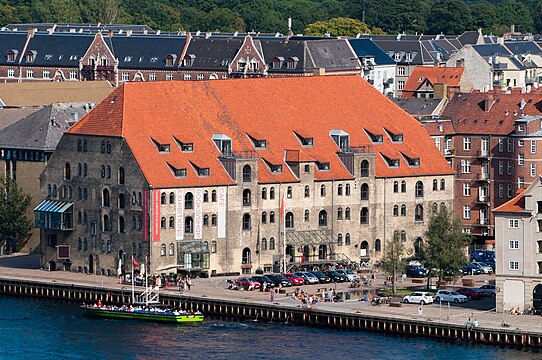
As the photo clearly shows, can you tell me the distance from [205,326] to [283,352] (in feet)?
43.4

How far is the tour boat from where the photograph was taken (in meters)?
186

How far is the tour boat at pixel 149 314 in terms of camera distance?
186 metres

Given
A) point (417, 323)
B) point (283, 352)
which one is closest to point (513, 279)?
point (417, 323)

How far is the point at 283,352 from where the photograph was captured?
17262cm

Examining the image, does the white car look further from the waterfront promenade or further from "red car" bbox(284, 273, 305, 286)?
"red car" bbox(284, 273, 305, 286)

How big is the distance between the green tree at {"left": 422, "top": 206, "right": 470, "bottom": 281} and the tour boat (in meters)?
21.2

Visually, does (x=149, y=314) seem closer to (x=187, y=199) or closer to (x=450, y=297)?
(x=187, y=199)

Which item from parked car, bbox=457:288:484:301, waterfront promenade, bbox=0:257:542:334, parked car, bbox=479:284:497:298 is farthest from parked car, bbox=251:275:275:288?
parked car, bbox=479:284:497:298

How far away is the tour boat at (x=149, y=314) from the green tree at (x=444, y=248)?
69.5 ft

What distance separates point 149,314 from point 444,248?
84.4ft

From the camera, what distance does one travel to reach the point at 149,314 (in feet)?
616

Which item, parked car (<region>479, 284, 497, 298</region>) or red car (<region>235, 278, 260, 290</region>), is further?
red car (<region>235, 278, 260, 290</region>)

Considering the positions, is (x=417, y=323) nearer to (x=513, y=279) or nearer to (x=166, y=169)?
(x=513, y=279)

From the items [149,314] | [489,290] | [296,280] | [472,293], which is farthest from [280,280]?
[489,290]
